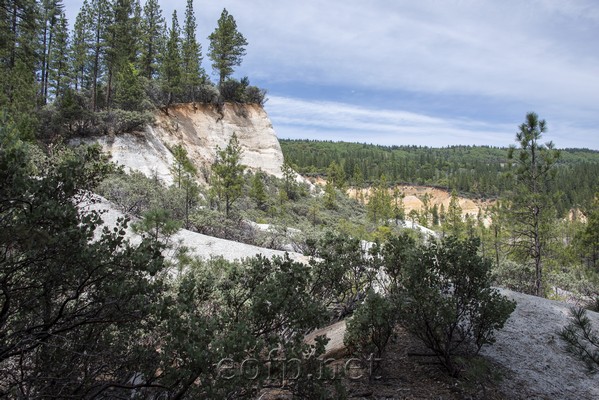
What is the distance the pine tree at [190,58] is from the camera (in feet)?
100

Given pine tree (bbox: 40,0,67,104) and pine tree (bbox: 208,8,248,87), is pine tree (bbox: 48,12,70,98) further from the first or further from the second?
pine tree (bbox: 208,8,248,87)

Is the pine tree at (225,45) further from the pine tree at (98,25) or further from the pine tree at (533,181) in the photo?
the pine tree at (533,181)

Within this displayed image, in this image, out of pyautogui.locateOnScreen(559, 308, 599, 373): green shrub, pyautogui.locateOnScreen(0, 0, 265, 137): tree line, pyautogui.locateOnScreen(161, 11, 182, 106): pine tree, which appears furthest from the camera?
pyautogui.locateOnScreen(161, 11, 182, 106): pine tree

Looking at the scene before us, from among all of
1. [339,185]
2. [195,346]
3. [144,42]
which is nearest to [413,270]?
[195,346]

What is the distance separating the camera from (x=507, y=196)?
13758 millimetres

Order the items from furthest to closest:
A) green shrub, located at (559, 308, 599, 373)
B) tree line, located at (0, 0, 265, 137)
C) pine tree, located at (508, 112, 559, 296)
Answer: tree line, located at (0, 0, 265, 137)
pine tree, located at (508, 112, 559, 296)
green shrub, located at (559, 308, 599, 373)

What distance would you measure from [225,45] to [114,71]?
10.5m

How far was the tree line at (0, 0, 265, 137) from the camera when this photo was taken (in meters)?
22.2

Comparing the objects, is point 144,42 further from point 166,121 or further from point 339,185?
point 339,185

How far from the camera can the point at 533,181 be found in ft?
43.4

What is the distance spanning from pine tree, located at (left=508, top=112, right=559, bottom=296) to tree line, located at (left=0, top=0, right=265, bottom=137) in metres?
22.0

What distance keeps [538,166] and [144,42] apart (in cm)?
3298

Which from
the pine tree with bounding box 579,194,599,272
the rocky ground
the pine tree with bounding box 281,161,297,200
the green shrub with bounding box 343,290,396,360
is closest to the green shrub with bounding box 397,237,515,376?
the green shrub with bounding box 343,290,396,360

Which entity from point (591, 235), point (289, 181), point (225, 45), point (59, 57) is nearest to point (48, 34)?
point (59, 57)
